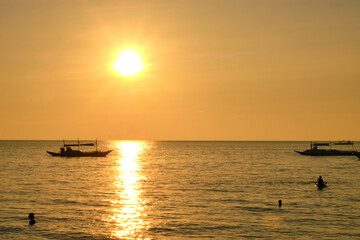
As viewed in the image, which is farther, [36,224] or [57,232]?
[36,224]

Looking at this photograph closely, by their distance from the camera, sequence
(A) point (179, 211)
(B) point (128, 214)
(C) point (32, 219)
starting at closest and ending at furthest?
(C) point (32, 219)
(B) point (128, 214)
(A) point (179, 211)

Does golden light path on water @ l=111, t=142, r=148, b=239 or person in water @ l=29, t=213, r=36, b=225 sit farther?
person in water @ l=29, t=213, r=36, b=225

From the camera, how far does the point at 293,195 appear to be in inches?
2419

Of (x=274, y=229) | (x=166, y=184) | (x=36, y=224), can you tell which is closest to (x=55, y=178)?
(x=166, y=184)

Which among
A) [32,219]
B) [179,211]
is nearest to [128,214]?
[179,211]

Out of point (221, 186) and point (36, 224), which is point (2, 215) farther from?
point (221, 186)

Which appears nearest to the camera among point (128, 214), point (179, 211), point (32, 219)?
point (32, 219)

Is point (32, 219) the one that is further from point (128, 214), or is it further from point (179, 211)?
point (179, 211)

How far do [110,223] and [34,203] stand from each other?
15.8 metres

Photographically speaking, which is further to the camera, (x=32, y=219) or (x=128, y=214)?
(x=128, y=214)

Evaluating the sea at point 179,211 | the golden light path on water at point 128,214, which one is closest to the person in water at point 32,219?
the sea at point 179,211

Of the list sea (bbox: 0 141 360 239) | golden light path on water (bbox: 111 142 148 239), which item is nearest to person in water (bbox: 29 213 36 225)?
sea (bbox: 0 141 360 239)

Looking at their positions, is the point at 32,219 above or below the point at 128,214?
above

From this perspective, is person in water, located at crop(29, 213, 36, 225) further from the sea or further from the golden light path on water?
the golden light path on water
